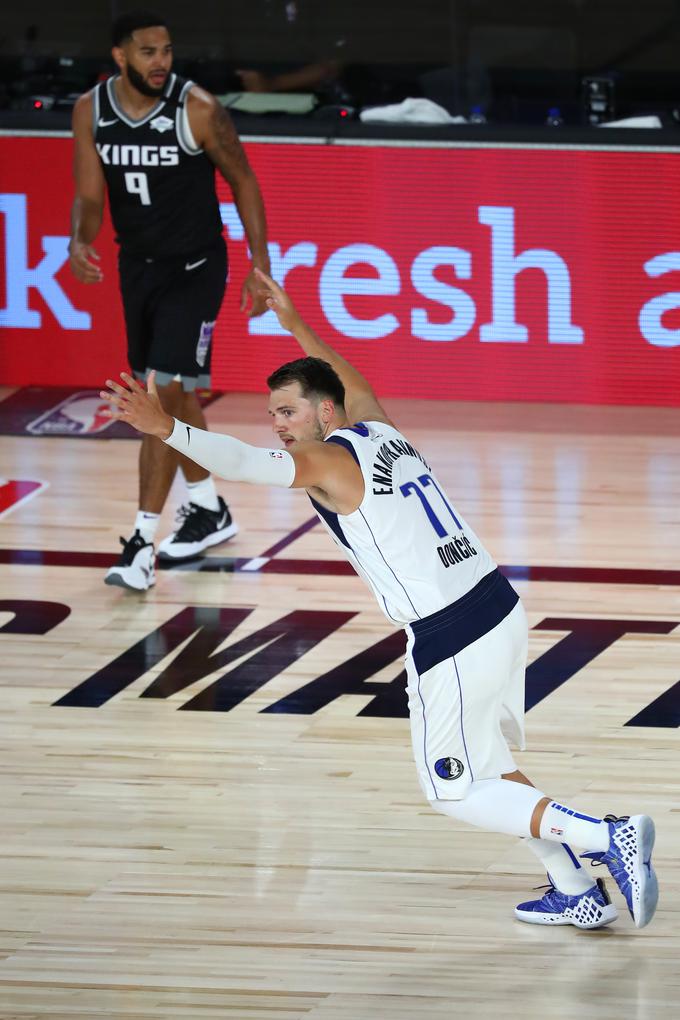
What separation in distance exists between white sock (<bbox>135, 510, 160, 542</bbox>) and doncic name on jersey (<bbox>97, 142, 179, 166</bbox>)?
1414 millimetres

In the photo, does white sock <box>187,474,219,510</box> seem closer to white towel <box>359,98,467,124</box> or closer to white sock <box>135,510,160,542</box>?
white sock <box>135,510,160,542</box>

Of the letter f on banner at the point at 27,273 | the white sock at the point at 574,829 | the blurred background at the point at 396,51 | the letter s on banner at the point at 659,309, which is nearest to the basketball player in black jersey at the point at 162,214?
the letter f on banner at the point at 27,273

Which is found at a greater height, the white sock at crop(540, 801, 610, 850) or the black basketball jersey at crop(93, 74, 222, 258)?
the black basketball jersey at crop(93, 74, 222, 258)

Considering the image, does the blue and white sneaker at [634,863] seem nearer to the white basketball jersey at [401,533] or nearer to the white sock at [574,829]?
the white sock at [574,829]

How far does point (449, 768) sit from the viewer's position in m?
4.18

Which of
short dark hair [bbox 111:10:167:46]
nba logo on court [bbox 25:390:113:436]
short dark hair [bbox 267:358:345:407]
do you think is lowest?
nba logo on court [bbox 25:390:113:436]

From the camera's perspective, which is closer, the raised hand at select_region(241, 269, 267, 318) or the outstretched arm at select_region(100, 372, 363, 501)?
the outstretched arm at select_region(100, 372, 363, 501)

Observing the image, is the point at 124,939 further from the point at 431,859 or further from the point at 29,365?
the point at 29,365

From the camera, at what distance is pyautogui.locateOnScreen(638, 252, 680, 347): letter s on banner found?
9492 mm

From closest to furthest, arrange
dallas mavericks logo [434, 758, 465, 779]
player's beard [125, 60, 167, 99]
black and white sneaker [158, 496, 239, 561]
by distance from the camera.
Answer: dallas mavericks logo [434, 758, 465, 779]
player's beard [125, 60, 167, 99]
black and white sneaker [158, 496, 239, 561]

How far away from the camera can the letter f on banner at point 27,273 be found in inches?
394

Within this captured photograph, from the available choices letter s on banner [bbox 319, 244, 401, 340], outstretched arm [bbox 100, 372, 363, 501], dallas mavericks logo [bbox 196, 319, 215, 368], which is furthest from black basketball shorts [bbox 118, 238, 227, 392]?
outstretched arm [bbox 100, 372, 363, 501]

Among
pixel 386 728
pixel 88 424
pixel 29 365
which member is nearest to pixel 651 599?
pixel 386 728

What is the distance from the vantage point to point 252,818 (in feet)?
16.3
